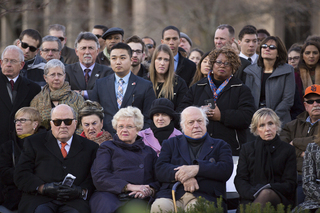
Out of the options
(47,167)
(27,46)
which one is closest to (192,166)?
(47,167)

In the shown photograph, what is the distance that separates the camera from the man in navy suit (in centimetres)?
708

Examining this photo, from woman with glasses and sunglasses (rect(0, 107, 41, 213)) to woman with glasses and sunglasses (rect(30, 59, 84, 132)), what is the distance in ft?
0.98

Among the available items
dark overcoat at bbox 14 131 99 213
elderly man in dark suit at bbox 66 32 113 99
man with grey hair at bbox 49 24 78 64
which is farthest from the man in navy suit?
man with grey hair at bbox 49 24 78 64

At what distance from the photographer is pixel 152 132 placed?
6.57 meters

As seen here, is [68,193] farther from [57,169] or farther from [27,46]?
[27,46]

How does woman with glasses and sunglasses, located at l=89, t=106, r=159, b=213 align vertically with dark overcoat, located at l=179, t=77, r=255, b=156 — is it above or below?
below

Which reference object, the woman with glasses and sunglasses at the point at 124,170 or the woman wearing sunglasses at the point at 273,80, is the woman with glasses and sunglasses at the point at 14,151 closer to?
the woman with glasses and sunglasses at the point at 124,170

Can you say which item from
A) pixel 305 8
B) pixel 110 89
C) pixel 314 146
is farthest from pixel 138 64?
pixel 305 8

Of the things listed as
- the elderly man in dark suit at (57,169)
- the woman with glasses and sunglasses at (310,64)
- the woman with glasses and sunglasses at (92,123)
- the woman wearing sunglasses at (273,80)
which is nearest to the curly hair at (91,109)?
the woman with glasses and sunglasses at (92,123)

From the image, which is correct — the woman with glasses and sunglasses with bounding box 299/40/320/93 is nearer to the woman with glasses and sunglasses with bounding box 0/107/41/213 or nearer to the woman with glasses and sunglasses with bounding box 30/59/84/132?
the woman with glasses and sunglasses with bounding box 30/59/84/132

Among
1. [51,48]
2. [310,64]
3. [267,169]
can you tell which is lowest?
[267,169]

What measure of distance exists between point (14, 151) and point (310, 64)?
5089 mm

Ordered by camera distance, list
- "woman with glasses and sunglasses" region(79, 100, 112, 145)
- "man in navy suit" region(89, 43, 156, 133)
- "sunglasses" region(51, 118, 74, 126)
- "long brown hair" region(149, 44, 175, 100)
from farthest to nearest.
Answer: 1. "long brown hair" region(149, 44, 175, 100)
2. "man in navy suit" region(89, 43, 156, 133)
3. "woman with glasses and sunglasses" region(79, 100, 112, 145)
4. "sunglasses" region(51, 118, 74, 126)

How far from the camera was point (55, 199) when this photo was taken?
5.68 meters
